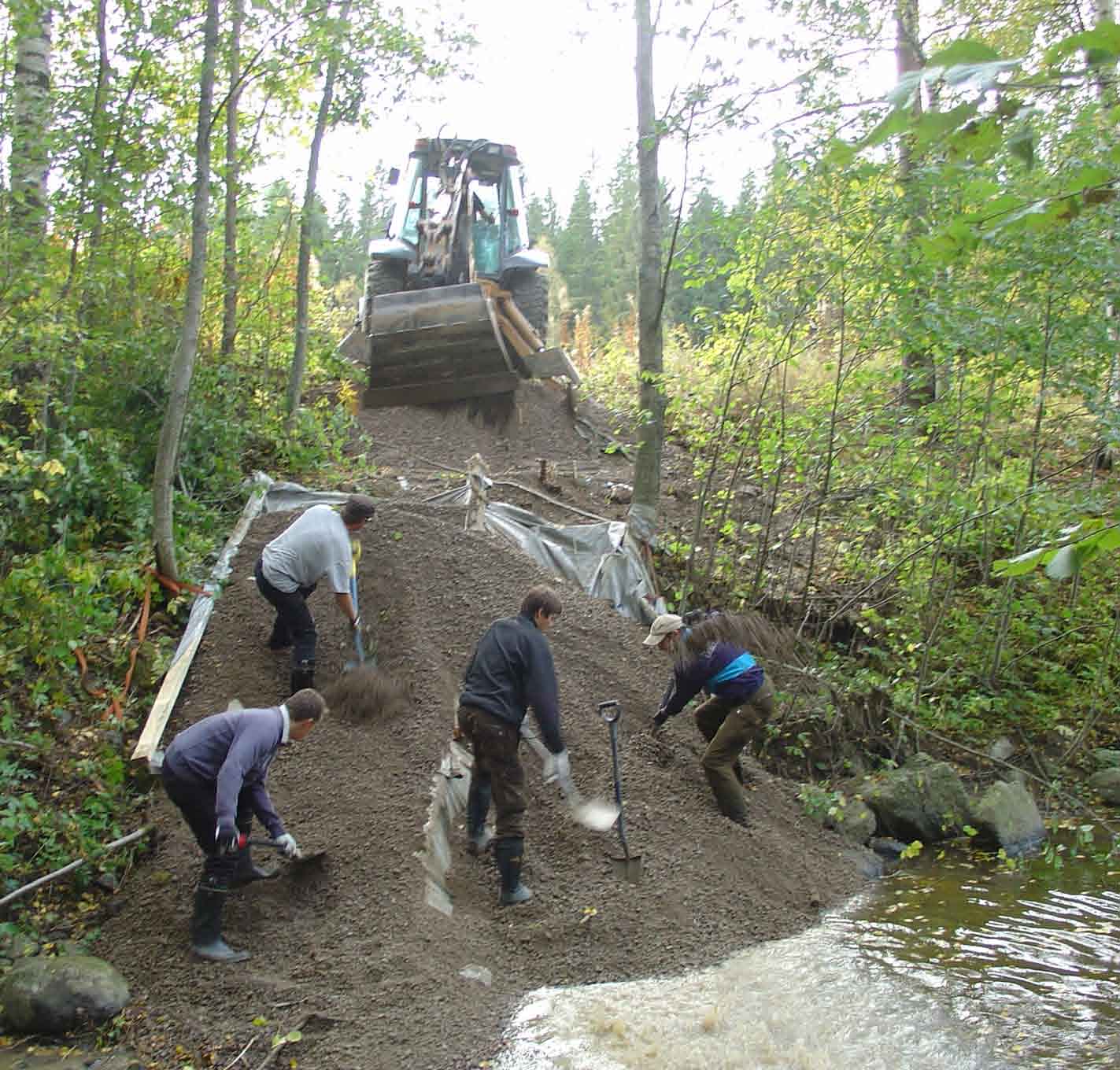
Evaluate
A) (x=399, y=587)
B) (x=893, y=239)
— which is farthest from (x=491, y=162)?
(x=399, y=587)

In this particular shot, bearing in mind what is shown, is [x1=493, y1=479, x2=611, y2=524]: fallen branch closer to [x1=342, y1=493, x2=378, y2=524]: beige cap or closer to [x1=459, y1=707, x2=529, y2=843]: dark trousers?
[x1=342, y1=493, x2=378, y2=524]: beige cap

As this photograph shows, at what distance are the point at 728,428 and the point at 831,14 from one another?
3586 millimetres

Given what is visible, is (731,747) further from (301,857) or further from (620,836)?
(301,857)

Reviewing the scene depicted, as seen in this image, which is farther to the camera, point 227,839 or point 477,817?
point 477,817

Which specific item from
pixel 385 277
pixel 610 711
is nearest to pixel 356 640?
pixel 610 711

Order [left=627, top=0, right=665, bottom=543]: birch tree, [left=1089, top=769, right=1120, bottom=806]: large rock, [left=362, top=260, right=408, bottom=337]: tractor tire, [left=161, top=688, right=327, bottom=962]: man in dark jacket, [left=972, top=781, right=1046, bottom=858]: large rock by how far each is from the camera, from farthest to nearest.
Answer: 1. [left=362, top=260, right=408, bottom=337]: tractor tire
2. [left=627, top=0, right=665, bottom=543]: birch tree
3. [left=1089, top=769, right=1120, bottom=806]: large rock
4. [left=972, top=781, right=1046, bottom=858]: large rock
5. [left=161, top=688, right=327, bottom=962]: man in dark jacket

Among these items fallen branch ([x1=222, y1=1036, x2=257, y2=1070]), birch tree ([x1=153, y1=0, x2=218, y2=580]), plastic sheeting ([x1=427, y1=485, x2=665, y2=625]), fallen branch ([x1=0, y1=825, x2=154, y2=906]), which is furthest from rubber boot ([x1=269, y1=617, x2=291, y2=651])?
fallen branch ([x1=222, y1=1036, x2=257, y2=1070])

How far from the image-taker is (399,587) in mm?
7961

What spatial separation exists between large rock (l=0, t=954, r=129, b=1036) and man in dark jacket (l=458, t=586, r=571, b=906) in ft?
6.23

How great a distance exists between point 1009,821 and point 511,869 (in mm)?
4350

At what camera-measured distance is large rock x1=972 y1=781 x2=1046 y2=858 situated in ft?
25.7

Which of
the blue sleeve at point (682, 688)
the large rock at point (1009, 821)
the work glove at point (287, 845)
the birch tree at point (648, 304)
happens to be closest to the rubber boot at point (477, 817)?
the work glove at point (287, 845)

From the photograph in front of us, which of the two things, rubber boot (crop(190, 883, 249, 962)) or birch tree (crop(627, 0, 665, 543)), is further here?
birch tree (crop(627, 0, 665, 543))

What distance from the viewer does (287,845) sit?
521 centimetres
